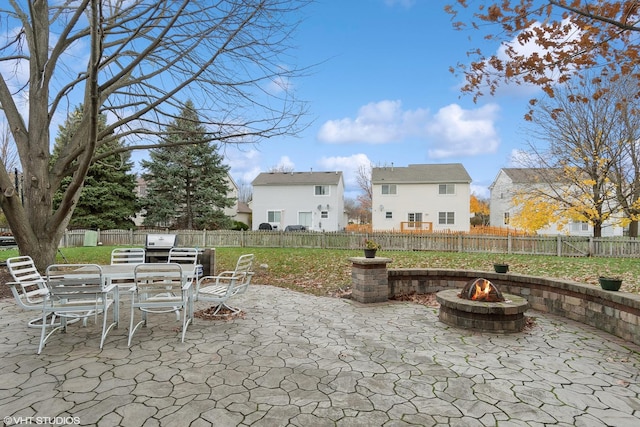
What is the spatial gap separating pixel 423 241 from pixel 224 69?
12.0m

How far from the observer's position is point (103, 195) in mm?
20078

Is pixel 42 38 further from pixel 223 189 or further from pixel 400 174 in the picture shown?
pixel 400 174

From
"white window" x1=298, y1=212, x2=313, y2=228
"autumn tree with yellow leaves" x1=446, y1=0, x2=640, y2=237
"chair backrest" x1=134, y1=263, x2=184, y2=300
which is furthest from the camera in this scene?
"white window" x1=298, y1=212, x2=313, y2=228

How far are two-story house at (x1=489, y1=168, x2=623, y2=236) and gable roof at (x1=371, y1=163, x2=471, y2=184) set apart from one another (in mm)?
3807

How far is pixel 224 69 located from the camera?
643 centimetres

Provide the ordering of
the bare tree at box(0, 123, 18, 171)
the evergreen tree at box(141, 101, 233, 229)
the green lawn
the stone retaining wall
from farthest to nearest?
the evergreen tree at box(141, 101, 233, 229), the bare tree at box(0, 123, 18, 171), the green lawn, the stone retaining wall

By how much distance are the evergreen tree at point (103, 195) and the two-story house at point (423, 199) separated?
705 inches

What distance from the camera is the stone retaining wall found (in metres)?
4.40

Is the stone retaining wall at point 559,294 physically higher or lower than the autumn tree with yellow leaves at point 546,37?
lower

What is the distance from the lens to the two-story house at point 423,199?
26.8 metres

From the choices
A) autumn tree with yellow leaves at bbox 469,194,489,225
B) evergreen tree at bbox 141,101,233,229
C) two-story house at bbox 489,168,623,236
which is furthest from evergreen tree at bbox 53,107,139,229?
autumn tree with yellow leaves at bbox 469,194,489,225

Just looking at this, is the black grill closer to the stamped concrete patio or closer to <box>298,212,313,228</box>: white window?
the stamped concrete patio

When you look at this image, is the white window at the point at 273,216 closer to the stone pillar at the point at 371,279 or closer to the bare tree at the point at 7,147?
the bare tree at the point at 7,147

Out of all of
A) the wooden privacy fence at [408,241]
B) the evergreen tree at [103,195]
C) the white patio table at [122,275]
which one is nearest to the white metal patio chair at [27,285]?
the white patio table at [122,275]
